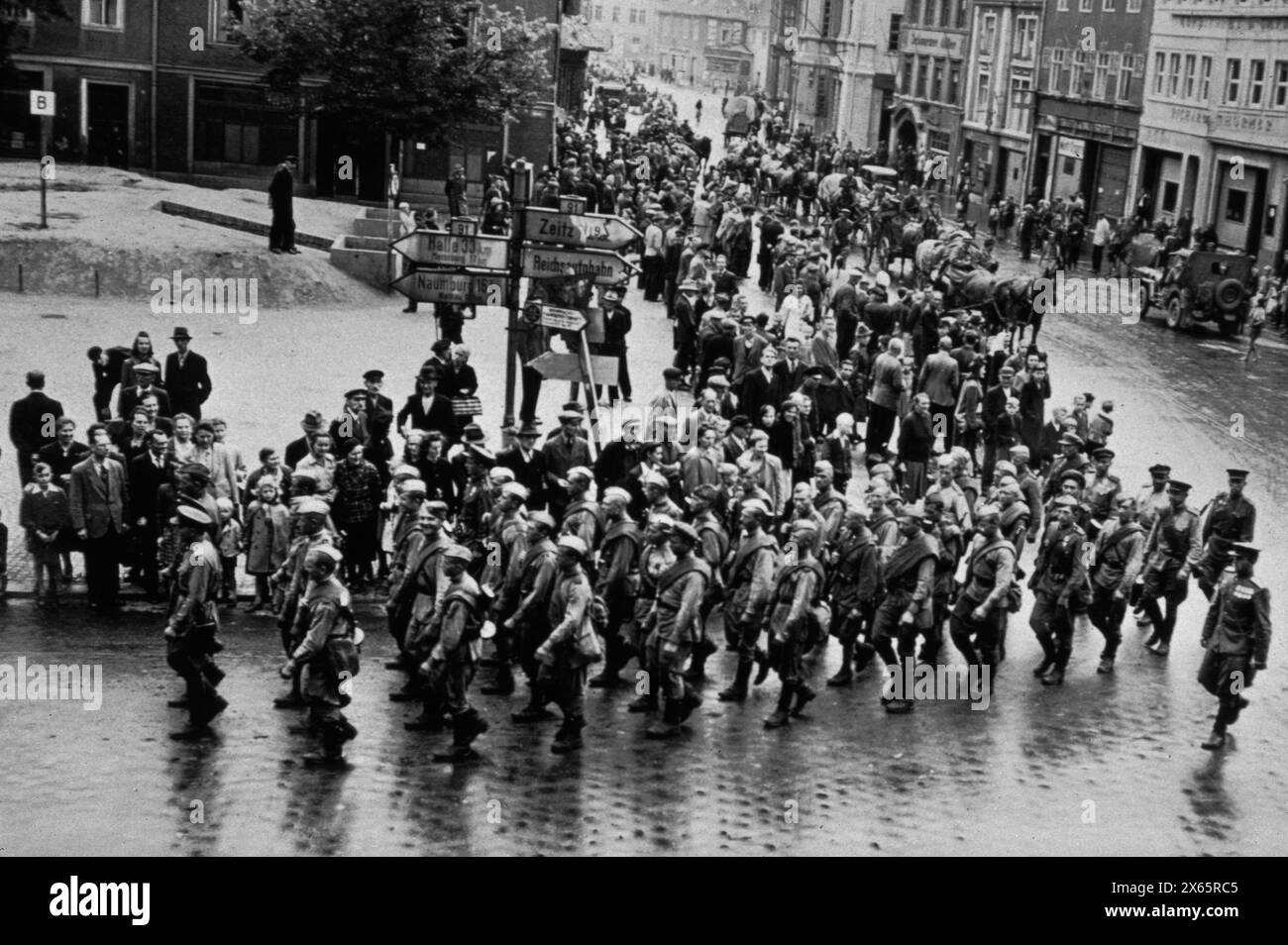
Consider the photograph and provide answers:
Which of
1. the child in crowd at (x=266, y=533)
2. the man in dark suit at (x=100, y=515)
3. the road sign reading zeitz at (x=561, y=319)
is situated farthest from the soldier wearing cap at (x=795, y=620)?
the man in dark suit at (x=100, y=515)

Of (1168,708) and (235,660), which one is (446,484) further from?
(1168,708)

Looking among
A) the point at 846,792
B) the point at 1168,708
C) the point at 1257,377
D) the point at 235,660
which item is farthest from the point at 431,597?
the point at 1257,377

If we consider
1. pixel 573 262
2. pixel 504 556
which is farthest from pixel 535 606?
pixel 573 262

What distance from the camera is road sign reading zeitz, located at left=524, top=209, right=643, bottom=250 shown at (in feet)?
52.0

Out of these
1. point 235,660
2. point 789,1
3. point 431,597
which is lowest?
point 235,660

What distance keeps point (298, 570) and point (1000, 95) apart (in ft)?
172

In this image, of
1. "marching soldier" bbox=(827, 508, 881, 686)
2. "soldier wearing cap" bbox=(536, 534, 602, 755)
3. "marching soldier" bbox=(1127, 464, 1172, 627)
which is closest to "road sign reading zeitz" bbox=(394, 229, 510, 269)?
"marching soldier" bbox=(827, 508, 881, 686)

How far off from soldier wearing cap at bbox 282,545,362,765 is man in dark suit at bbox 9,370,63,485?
593 cm

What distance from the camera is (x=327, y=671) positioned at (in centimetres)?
1139

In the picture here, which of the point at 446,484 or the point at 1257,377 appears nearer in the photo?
Result: the point at 446,484

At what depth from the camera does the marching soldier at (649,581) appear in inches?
513

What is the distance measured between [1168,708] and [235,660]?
764 cm

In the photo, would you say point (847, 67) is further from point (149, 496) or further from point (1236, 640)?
point (1236, 640)
